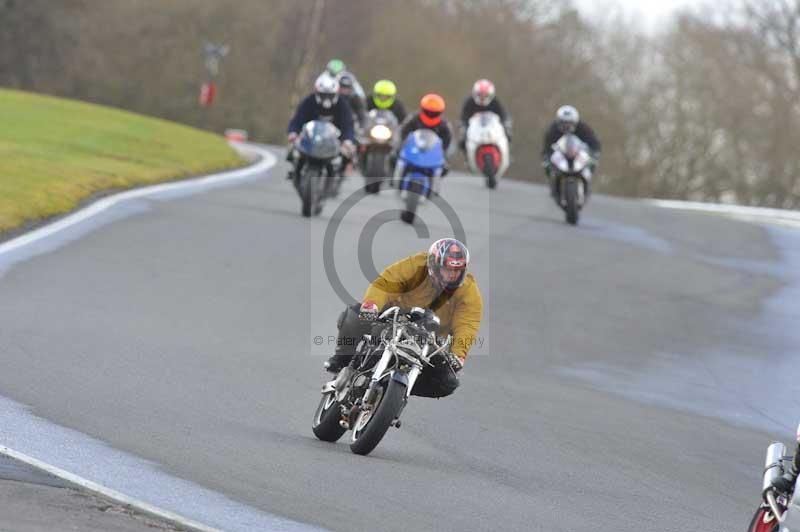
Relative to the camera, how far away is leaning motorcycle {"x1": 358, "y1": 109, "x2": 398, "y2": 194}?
26594 mm

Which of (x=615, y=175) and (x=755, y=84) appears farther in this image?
(x=755, y=84)

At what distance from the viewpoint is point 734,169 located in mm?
66938

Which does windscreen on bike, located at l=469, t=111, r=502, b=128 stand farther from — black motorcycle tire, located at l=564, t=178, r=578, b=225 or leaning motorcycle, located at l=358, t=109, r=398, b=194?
black motorcycle tire, located at l=564, t=178, r=578, b=225

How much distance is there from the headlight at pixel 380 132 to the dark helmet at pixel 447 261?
16.4 m

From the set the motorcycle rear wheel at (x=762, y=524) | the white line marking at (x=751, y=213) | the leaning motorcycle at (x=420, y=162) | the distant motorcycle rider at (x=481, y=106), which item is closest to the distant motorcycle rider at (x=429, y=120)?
the leaning motorcycle at (x=420, y=162)

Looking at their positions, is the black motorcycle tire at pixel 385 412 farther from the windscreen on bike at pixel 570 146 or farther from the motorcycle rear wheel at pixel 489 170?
the motorcycle rear wheel at pixel 489 170

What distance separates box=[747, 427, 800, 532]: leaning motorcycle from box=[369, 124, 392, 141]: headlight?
18.5 m

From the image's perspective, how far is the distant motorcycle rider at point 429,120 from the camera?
24766mm

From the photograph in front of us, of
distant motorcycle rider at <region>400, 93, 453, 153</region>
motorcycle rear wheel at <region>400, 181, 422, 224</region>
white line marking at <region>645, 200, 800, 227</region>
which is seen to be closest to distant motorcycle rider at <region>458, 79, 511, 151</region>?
distant motorcycle rider at <region>400, 93, 453, 153</region>

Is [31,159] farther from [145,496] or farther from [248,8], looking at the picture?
[248,8]

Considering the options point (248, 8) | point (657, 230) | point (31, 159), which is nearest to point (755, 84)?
point (248, 8)

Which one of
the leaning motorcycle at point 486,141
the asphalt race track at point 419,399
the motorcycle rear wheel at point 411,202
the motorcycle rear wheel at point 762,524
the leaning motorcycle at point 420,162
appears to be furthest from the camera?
the leaning motorcycle at point 486,141

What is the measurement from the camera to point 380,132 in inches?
1045

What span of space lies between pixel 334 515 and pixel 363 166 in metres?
19.2
